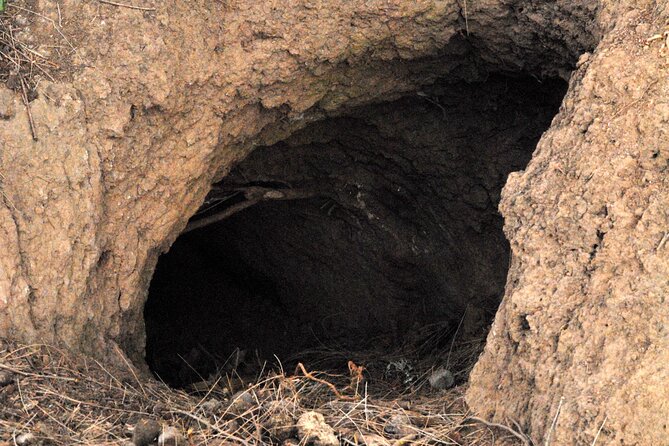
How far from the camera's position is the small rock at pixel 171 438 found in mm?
2230

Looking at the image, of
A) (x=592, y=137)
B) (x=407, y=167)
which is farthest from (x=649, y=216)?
(x=407, y=167)

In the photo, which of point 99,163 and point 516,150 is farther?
point 516,150

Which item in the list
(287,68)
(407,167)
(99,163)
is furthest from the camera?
(407,167)

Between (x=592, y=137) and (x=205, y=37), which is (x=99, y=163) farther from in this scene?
(x=592, y=137)

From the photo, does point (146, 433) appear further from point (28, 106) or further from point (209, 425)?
point (28, 106)

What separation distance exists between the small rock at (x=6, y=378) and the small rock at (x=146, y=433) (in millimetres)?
456

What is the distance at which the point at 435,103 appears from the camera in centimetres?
421

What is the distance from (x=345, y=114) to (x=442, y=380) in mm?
1573

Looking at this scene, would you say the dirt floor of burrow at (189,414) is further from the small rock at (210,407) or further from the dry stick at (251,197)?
the dry stick at (251,197)

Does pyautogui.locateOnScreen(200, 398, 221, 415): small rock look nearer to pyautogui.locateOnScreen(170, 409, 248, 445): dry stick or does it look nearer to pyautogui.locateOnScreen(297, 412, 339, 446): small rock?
pyautogui.locateOnScreen(170, 409, 248, 445): dry stick

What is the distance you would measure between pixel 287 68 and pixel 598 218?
1.65 meters

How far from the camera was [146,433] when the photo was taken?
225cm

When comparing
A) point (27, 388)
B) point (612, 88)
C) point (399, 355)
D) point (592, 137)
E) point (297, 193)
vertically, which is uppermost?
point (612, 88)

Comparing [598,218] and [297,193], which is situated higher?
[598,218]
